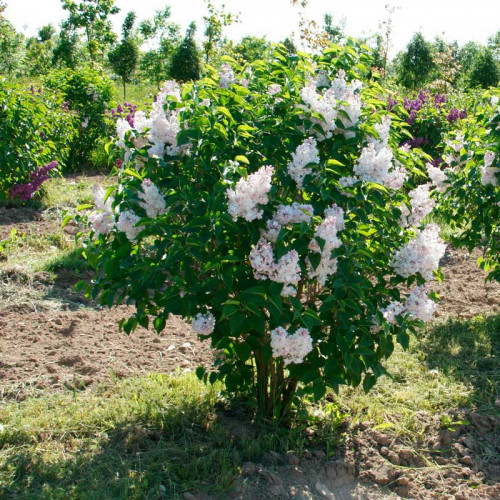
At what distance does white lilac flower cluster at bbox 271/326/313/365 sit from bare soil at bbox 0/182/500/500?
1.92 ft

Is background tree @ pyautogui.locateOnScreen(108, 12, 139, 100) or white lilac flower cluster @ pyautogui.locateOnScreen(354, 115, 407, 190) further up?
background tree @ pyautogui.locateOnScreen(108, 12, 139, 100)

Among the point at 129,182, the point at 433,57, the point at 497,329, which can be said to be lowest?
the point at 497,329

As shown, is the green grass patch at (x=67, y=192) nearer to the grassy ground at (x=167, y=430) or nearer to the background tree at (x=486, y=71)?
the grassy ground at (x=167, y=430)

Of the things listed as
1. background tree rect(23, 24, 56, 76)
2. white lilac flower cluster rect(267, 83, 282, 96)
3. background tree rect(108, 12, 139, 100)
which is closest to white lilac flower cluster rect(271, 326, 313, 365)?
white lilac flower cluster rect(267, 83, 282, 96)

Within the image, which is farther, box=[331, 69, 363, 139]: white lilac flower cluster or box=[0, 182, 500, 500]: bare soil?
box=[0, 182, 500, 500]: bare soil

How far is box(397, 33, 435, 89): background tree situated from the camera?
72.6 ft

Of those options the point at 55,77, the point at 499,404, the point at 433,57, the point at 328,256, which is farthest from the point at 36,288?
the point at 433,57

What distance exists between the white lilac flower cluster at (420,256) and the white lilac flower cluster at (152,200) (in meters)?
0.96

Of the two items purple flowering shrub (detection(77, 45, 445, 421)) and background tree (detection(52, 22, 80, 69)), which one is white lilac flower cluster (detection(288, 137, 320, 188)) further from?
background tree (detection(52, 22, 80, 69))

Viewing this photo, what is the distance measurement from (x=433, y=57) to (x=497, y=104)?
1984 cm

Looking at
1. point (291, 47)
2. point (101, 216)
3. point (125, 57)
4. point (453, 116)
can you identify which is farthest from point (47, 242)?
point (125, 57)

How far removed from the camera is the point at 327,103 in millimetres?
2307

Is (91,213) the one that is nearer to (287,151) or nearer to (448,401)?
(287,151)

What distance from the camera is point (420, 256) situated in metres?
2.42
